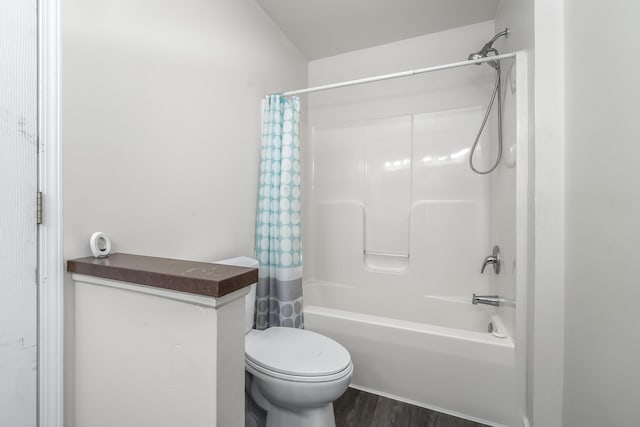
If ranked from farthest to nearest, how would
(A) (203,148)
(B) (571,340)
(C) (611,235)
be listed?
(A) (203,148), (B) (571,340), (C) (611,235)

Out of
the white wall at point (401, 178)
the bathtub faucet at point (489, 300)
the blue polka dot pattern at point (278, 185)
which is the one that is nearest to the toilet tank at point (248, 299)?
the blue polka dot pattern at point (278, 185)

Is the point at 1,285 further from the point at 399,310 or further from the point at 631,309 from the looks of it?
the point at 399,310

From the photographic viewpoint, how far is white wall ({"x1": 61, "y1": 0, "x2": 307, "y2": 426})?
903mm

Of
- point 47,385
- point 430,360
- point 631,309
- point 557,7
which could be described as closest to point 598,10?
point 557,7

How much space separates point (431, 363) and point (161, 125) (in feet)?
5.69

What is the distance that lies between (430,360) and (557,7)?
1.63 metres

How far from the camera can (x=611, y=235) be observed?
75 cm

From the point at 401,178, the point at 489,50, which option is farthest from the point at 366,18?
the point at 401,178

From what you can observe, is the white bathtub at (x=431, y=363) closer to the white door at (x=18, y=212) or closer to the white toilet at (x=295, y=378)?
the white toilet at (x=295, y=378)

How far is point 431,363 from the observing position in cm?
144

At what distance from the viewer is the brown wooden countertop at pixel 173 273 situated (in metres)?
0.61

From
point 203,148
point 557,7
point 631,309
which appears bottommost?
point 631,309

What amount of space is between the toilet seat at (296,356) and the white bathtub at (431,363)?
33 centimetres

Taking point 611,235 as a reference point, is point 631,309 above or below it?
below
